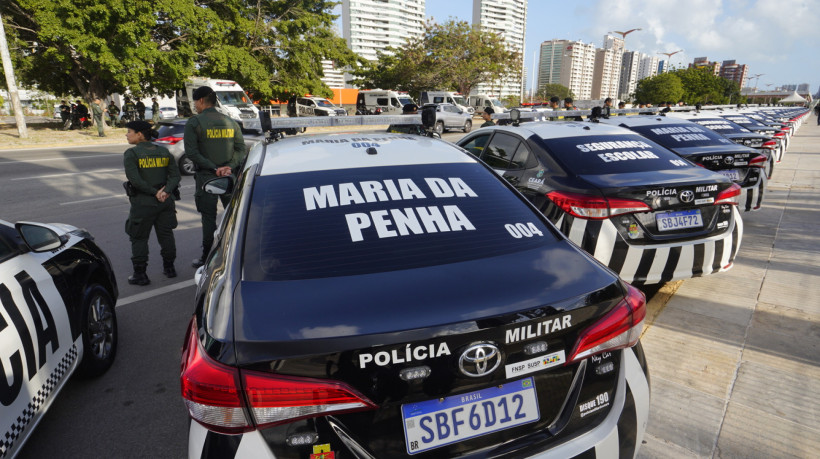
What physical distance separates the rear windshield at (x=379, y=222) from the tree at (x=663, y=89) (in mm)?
68878

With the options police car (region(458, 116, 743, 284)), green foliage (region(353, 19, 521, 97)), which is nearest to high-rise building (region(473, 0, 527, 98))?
green foliage (region(353, 19, 521, 97))

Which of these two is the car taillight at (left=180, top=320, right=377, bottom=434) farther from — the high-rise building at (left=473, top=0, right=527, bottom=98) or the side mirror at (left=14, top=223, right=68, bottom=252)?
the high-rise building at (left=473, top=0, right=527, bottom=98)

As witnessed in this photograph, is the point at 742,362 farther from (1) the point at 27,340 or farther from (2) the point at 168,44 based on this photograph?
(2) the point at 168,44

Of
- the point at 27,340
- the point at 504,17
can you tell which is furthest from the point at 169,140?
the point at 504,17

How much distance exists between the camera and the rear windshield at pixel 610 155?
12.9 ft

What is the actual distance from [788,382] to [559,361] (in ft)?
7.71

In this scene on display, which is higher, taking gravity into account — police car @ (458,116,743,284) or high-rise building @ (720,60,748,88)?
high-rise building @ (720,60,748,88)

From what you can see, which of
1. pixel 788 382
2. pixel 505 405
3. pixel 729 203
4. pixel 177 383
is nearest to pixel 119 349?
pixel 177 383

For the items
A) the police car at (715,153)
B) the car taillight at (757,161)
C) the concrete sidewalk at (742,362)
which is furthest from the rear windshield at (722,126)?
the concrete sidewalk at (742,362)

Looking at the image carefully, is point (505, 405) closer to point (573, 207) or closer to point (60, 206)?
point (573, 207)

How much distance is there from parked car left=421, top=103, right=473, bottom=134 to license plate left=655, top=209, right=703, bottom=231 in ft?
68.1

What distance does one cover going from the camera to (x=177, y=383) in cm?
298

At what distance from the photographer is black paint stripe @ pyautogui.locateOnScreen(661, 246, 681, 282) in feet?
11.7

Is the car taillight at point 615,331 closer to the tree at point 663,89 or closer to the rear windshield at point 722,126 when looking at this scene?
the rear windshield at point 722,126
